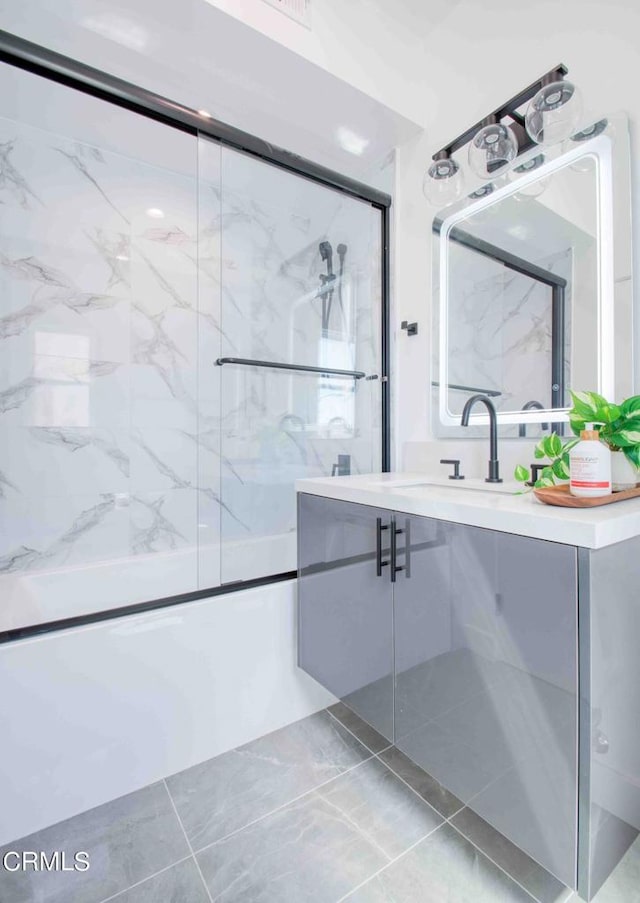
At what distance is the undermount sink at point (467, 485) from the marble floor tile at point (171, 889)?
3.44 feet

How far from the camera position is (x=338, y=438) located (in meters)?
2.08

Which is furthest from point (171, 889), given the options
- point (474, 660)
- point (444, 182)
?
point (444, 182)

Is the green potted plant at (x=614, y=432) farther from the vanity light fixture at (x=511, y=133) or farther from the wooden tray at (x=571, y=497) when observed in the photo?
the vanity light fixture at (x=511, y=133)

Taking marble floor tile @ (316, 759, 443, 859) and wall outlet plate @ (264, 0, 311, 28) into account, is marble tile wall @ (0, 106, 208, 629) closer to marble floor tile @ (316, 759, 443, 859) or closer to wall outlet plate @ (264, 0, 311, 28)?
wall outlet plate @ (264, 0, 311, 28)

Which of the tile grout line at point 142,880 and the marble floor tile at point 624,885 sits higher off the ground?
the marble floor tile at point 624,885

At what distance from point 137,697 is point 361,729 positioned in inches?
30.3

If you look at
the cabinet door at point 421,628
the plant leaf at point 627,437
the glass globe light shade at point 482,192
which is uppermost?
the glass globe light shade at point 482,192

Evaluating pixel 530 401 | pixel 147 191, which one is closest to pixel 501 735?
pixel 530 401

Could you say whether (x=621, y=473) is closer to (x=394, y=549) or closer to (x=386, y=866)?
(x=394, y=549)

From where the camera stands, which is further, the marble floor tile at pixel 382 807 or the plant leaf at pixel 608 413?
the marble floor tile at pixel 382 807

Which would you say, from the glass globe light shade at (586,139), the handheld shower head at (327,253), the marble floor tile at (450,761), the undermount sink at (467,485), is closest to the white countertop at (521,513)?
the undermount sink at (467,485)

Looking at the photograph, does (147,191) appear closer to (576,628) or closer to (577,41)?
(577,41)

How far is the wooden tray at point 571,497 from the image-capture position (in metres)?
0.84

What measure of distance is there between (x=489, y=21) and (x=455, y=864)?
8.40ft
